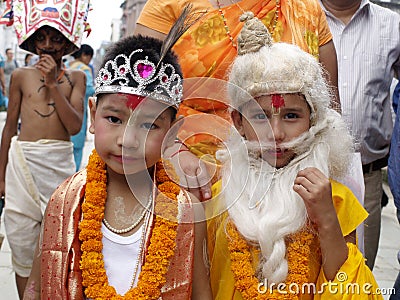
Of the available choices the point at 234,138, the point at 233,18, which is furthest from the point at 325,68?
the point at 234,138

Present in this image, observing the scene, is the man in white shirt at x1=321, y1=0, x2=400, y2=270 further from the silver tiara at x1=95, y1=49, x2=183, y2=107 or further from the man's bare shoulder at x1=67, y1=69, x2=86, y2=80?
the silver tiara at x1=95, y1=49, x2=183, y2=107

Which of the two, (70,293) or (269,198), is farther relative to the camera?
(269,198)

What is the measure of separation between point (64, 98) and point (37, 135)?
0.28 metres

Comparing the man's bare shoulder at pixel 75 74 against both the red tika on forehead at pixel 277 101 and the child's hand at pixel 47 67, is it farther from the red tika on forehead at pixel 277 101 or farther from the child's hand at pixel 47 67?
the red tika on forehead at pixel 277 101

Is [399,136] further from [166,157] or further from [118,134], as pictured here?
[118,134]

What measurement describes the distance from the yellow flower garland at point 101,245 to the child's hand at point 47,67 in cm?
174

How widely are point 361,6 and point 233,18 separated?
163 centimetres

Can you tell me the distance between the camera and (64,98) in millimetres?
3637

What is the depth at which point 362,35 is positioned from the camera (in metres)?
3.65

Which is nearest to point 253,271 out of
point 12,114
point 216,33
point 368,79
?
point 216,33

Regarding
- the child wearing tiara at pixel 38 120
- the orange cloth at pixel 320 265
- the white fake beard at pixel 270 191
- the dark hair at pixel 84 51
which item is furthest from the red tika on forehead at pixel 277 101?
the dark hair at pixel 84 51

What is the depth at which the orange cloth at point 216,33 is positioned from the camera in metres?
2.18

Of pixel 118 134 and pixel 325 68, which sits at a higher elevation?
pixel 325 68

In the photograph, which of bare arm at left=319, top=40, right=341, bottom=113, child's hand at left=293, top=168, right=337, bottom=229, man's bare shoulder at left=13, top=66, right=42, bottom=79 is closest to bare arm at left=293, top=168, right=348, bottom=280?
child's hand at left=293, top=168, right=337, bottom=229
